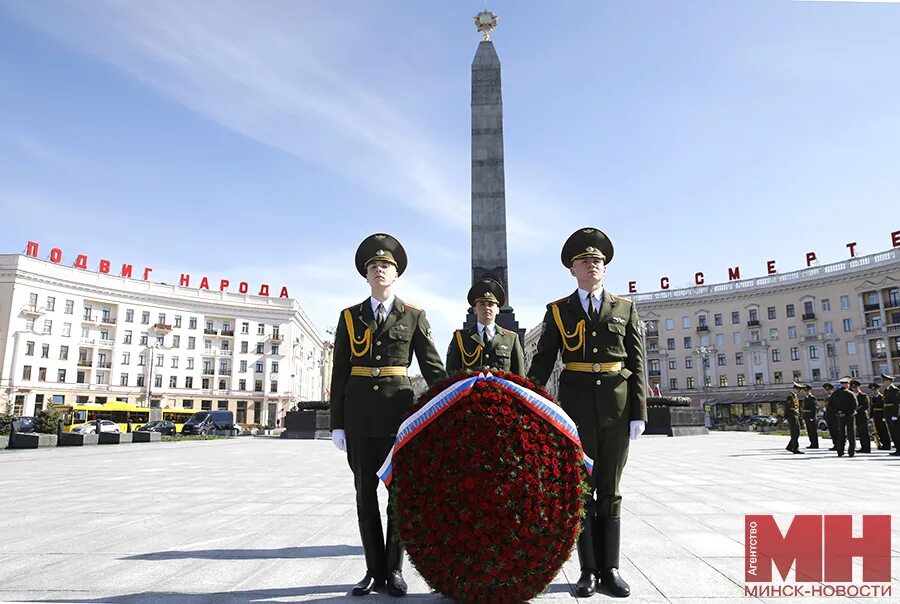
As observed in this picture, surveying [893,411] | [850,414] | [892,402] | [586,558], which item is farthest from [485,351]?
[892,402]

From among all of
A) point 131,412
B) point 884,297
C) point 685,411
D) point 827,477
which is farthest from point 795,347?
point 131,412

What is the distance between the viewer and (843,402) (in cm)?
1355

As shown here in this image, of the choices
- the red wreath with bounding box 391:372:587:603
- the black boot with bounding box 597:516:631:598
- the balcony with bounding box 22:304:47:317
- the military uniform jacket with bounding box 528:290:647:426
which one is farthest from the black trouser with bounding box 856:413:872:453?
the balcony with bounding box 22:304:47:317

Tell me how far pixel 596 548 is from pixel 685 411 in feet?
74.6

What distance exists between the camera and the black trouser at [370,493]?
3.60 m

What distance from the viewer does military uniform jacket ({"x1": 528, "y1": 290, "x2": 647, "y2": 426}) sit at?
12.3 feet

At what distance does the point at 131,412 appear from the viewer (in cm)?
4012

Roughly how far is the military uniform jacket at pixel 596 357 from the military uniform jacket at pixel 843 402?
12.5 m

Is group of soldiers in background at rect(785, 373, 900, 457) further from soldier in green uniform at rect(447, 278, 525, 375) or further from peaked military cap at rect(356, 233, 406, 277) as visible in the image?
peaked military cap at rect(356, 233, 406, 277)

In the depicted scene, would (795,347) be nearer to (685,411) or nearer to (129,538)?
(685,411)

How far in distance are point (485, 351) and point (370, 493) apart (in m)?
2.59

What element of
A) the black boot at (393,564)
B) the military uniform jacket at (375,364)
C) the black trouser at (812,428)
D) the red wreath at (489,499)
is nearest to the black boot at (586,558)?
the red wreath at (489,499)

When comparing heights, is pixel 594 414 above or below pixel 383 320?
below

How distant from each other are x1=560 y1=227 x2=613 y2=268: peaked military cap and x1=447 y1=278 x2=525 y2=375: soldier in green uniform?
1915 millimetres
